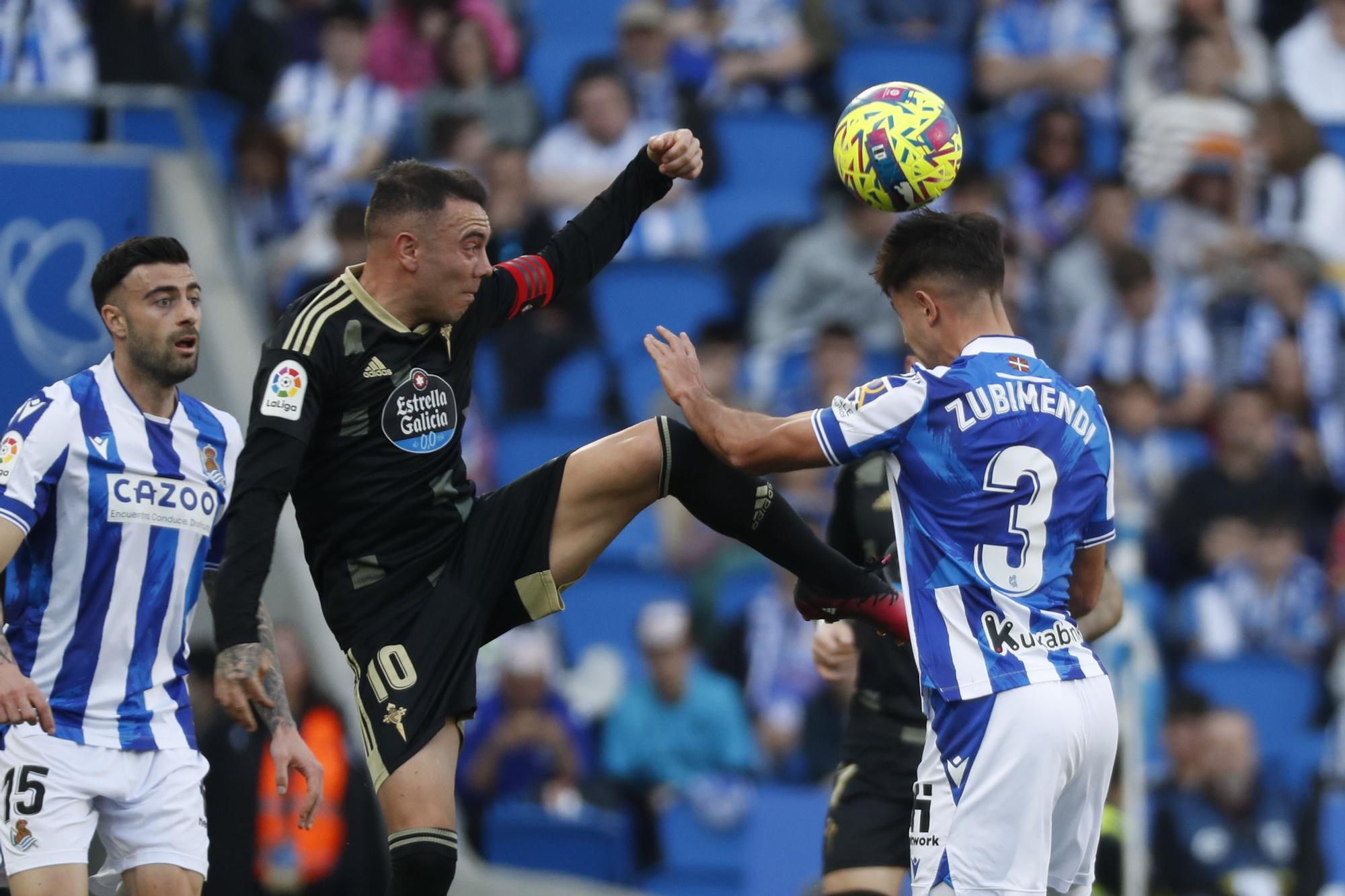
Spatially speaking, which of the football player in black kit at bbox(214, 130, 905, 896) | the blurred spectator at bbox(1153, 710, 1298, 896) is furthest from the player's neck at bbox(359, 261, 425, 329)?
the blurred spectator at bbox(1153, 710, 1298, 896)

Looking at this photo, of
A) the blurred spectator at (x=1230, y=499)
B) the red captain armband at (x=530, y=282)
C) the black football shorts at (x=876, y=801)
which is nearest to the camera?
the red captain armband at (x=530, y=282)

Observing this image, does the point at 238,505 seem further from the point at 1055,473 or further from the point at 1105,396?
the point at 1105,396

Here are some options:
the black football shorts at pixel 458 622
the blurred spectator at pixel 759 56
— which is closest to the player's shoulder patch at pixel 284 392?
the black football shorts at pixel 458 622

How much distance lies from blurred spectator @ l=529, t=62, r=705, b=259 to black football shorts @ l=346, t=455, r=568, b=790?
6.88m

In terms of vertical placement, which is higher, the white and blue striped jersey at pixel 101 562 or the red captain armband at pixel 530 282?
the red captain armband at pixel 530 282

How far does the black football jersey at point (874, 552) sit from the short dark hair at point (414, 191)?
185 cm

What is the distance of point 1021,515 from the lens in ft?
18.0

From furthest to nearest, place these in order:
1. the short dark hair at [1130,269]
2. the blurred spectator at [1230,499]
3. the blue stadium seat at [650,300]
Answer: the blue stadium seat at [650,300], the short dark hair at [1130,269], the blurred spectator at [1230,499]

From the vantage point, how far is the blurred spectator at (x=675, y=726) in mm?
10781

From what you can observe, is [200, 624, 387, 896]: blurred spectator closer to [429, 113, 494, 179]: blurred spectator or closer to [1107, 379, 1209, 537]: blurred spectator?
[429, 113, 494, 179]: blurred spectator

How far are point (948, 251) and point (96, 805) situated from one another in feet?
11.0

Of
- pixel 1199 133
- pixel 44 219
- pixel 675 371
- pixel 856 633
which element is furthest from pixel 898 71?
pixel 675 371

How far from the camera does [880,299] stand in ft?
41.1

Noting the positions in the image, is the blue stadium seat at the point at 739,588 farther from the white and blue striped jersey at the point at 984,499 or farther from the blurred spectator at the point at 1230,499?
the white and blue striped jersey at the point at 984,499
